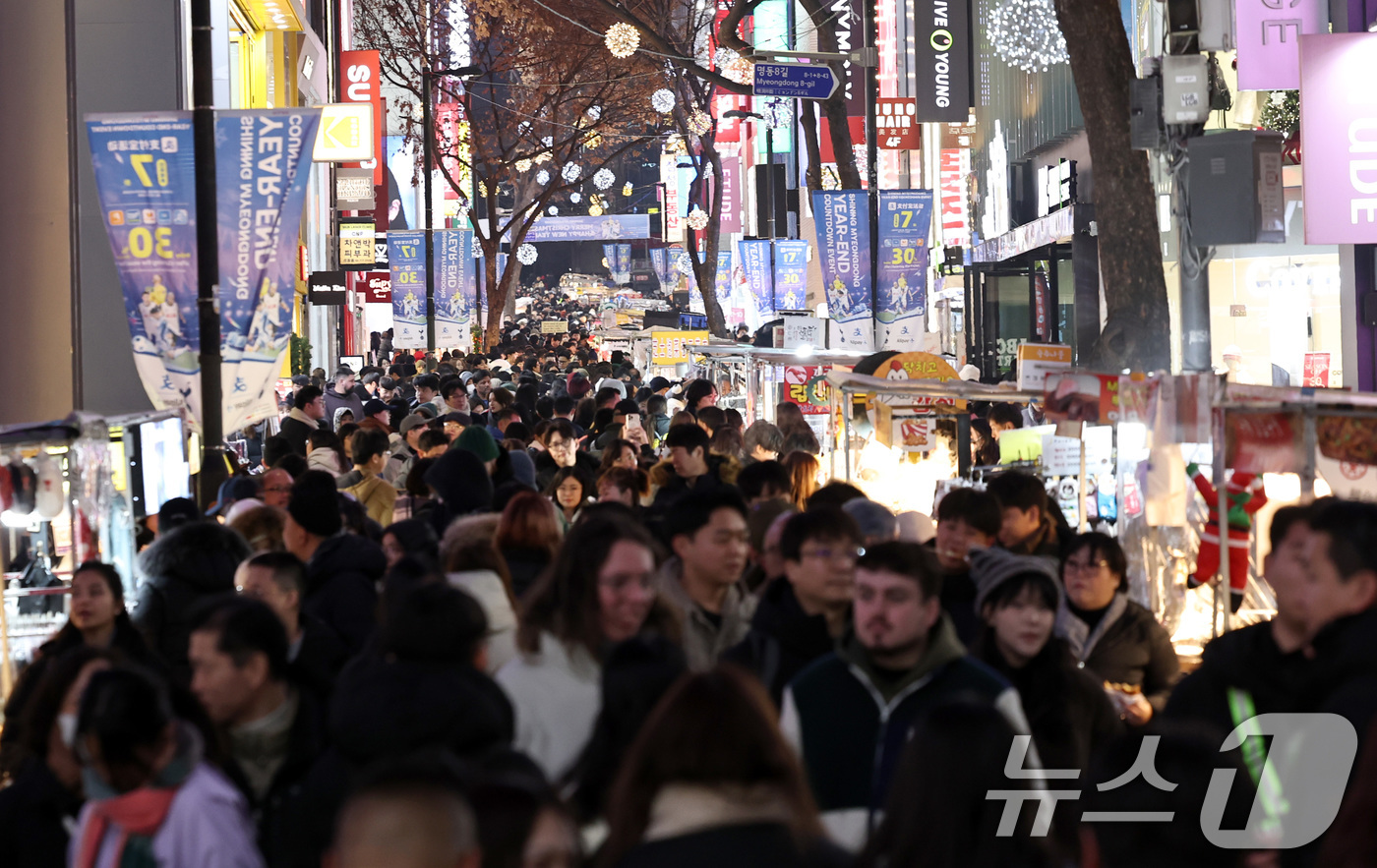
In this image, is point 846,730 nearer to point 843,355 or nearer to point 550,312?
point 843,355

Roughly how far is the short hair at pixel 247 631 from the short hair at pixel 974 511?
316 cm

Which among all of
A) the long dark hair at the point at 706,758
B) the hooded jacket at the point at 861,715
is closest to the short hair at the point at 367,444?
the hooded jacket at the point at 861,715

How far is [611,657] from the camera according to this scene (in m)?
4.25

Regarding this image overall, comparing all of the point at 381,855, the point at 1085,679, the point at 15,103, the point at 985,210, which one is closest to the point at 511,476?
the point at 1085,679

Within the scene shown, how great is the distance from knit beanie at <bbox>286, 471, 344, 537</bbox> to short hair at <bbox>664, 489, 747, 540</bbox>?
1878 mm

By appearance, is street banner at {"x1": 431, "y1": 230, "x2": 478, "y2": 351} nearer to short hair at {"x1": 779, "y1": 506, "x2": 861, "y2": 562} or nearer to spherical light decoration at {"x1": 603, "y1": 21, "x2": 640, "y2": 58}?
spherical light decoration at {"x1": 603, "y1": 21, "x2": 640, "y2": 58}

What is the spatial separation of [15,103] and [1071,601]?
1306 cm

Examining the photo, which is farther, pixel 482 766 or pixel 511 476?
pixel 511 476

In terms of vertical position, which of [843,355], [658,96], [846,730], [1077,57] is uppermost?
[658,96]

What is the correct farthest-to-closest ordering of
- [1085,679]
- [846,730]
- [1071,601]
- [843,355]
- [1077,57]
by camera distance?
[843,355] → [1077,57] → [1071,601] → [1085,679] → [846,730]

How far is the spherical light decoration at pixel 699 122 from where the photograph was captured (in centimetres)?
3659

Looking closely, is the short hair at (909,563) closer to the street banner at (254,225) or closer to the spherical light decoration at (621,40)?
the street banner at (254,225)

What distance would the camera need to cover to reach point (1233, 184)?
31.8ft

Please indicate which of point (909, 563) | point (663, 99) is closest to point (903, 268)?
point (909, 563)
